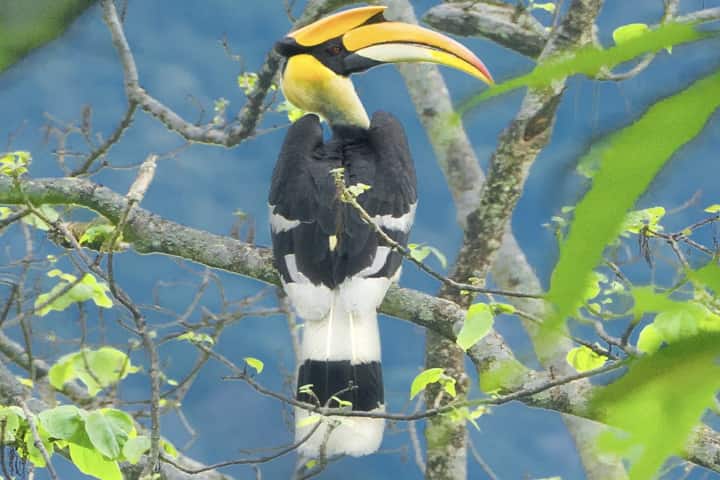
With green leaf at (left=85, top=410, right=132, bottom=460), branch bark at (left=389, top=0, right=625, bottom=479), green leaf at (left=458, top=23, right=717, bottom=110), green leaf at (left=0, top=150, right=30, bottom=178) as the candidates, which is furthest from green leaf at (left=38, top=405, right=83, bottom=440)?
branch bark at (left=389, top=0, right=625, bottom=479)

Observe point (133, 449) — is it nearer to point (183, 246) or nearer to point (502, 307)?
point (502, 307)

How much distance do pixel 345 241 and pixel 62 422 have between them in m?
0.76

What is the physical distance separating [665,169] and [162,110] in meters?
2.12

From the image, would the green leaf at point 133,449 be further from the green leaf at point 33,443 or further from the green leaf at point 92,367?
the green leaf at point 92,367

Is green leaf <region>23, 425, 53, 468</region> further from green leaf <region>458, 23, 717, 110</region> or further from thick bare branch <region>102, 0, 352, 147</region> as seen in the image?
green leaf <region>458, 23, 717, 110</region>

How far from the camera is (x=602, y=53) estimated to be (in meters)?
0.12

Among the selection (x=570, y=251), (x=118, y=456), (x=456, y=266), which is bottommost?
(x=570, y=251)

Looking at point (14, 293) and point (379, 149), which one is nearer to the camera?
point (14, 293)

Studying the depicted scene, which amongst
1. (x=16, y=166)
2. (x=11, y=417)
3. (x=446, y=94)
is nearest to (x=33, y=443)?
(x=11, y=417)

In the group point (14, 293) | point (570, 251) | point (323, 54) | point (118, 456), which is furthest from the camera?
point (323, 54)

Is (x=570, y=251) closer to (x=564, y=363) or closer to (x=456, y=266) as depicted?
(x=456, y=266)

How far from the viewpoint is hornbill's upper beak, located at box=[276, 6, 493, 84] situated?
2271 mm

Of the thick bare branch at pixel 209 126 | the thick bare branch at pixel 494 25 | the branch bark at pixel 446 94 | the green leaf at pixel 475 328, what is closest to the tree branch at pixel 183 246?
the thick bare branch at pixel 209 126

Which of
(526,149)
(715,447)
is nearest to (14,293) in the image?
(526,149)
